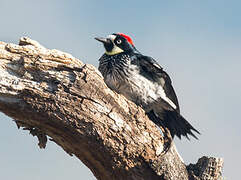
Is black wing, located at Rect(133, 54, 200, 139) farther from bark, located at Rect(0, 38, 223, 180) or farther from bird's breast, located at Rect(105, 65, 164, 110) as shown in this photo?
bark, located at Rect(0, 38, 223, 180)

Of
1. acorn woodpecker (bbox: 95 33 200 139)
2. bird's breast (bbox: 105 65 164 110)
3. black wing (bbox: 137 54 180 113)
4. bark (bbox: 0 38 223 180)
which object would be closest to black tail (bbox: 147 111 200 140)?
acorn woodpecker (bbox: 95 33 200 139)

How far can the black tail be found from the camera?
5.28 m

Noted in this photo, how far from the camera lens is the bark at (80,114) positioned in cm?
394

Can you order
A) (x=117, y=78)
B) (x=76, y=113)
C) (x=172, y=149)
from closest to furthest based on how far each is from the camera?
(x=76, y=113) → (x=172, y=149) → (x=117, y=78)

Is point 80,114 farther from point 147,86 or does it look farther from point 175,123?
point 175,123

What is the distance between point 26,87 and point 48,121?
418 mm

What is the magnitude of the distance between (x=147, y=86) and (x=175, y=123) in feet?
2.29

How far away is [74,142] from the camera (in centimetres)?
405

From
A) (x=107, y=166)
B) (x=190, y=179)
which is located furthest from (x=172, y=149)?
(x=107, y=166)

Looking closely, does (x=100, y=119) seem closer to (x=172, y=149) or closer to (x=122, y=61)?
(x=172, y=149)

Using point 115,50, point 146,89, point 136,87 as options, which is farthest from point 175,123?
point 115,50

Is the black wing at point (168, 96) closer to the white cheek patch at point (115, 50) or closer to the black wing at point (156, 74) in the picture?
the black wing at point (156, 74)

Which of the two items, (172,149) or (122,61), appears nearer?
(172,149)

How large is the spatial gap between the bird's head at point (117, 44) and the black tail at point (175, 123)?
1097 millimetres
